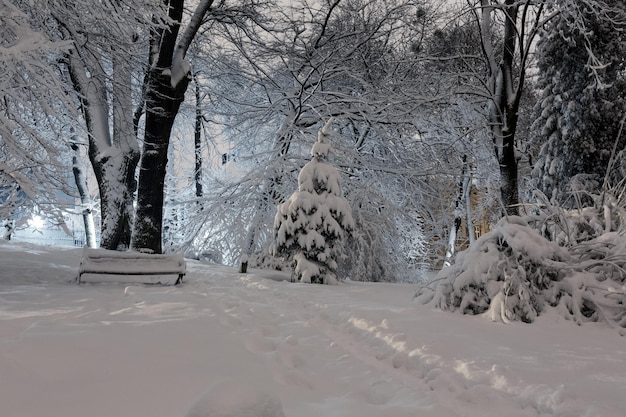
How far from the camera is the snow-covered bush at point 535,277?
17.5ft

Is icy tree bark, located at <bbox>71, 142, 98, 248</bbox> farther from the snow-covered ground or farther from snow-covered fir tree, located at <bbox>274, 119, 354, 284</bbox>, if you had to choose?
the snow-covered ground

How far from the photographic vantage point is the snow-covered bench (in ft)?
28.2

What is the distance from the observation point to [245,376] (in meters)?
3.51

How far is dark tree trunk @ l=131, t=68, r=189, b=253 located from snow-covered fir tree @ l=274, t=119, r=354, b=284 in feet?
9.10

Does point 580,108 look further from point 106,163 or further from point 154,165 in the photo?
point 106,163

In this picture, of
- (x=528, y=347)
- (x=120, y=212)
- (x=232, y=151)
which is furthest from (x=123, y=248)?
(x=528, y=347)

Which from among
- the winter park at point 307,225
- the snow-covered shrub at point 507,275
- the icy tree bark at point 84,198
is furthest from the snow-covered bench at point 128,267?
the icy tree bark at point 84,198

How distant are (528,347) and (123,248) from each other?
10.5 metres

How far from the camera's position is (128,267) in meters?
8.76

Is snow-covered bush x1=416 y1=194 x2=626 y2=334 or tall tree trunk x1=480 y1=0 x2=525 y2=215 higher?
tall tree trunk x1=480 y1=0 x2=525 y2=215

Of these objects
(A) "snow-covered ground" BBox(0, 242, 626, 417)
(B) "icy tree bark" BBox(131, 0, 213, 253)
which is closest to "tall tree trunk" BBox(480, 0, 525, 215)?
(A) "snow-covered ground" BBox(0, 242, 626, 417)

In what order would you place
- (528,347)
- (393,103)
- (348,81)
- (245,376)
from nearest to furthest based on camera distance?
(245,376) → (528,347) → (393,103) → (348,81)

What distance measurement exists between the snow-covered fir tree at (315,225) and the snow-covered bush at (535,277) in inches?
157

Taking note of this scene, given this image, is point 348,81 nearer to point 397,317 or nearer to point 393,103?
point 393,103
